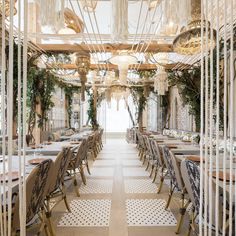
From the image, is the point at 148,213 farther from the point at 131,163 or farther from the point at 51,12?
the point at 131,163

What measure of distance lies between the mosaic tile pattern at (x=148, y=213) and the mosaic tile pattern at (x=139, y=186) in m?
0.47

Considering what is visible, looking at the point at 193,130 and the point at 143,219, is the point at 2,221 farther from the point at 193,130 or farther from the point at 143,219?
the point at 193,130

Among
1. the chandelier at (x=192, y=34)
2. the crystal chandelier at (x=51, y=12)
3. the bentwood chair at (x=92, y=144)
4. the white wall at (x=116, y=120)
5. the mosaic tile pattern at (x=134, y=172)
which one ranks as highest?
the chandelier at (x=192, y=34)

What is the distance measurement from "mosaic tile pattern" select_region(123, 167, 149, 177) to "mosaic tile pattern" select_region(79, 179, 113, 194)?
670 millimetres

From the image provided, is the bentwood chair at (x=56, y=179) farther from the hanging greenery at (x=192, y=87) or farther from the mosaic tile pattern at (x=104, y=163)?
the hanging greenery at (x=192, y=87)

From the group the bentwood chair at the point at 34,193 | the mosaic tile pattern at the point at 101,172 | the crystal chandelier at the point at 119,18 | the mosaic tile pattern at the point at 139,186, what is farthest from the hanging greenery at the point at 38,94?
the crystal chandelier at the point at 119,18

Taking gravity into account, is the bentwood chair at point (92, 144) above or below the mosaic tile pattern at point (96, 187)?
above

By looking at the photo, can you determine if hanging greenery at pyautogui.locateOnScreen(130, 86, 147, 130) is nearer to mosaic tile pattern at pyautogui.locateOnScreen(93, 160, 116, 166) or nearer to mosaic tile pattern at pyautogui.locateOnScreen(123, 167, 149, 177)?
mosaic tile pattern at pyautogui.locateOnScreen(93, 160, 116, 166)

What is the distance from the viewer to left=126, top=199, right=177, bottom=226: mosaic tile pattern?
272 centimetres

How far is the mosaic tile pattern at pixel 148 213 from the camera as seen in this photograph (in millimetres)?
2721

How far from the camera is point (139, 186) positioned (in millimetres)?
4152

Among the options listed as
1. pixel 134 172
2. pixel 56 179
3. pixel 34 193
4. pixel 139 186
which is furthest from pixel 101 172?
pixel 34 193

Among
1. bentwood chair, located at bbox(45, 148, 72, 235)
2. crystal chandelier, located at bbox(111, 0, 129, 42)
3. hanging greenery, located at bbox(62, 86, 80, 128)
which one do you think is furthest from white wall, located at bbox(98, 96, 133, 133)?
crystal chandelier, located at bbox(111, 0, 129, 42)

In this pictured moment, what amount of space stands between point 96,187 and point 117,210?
1.07 m
